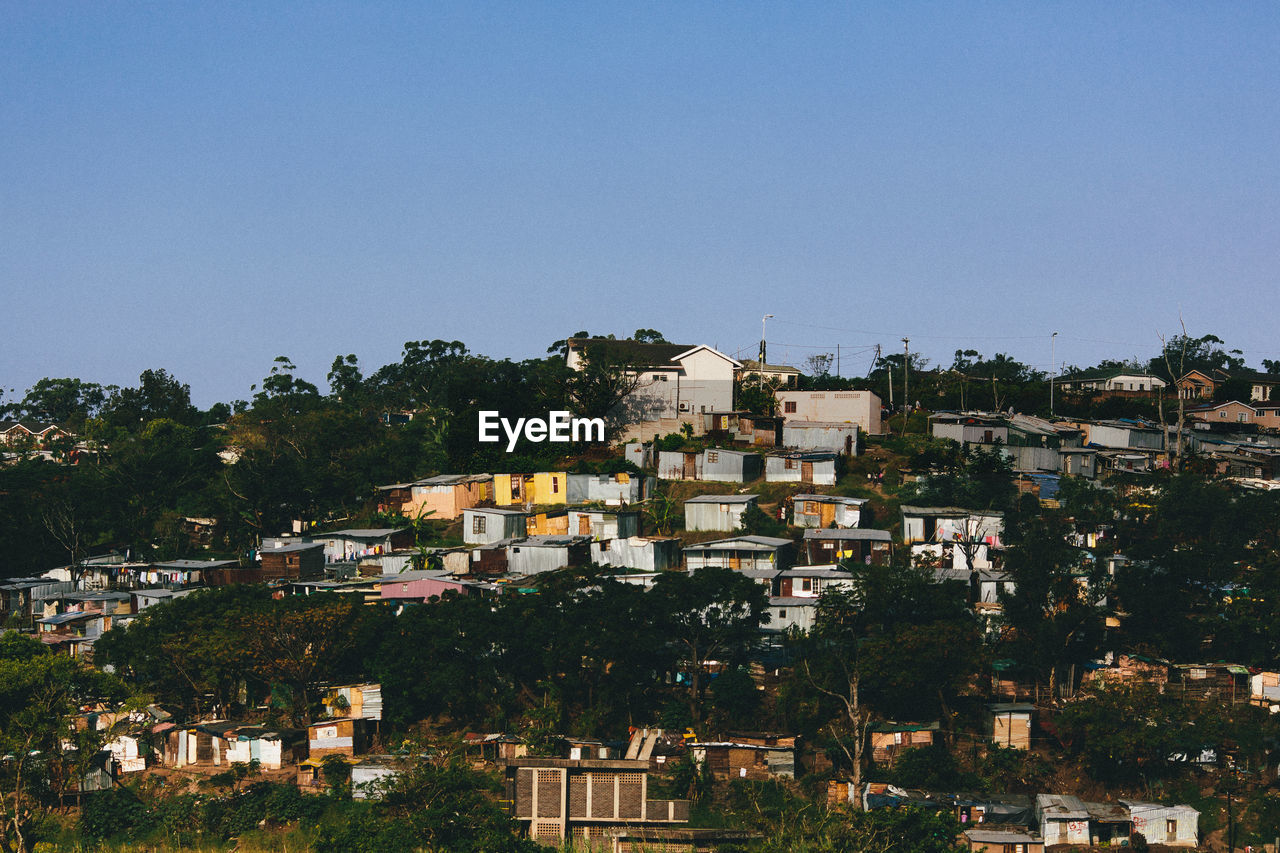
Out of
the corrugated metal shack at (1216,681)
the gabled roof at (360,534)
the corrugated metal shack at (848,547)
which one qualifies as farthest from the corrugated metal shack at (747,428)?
the corrugated metal shack at (1216,681)

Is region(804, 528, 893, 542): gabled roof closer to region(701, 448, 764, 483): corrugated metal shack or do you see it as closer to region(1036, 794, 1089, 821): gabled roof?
region(701, 448, 764, 483): corrugated metal shack

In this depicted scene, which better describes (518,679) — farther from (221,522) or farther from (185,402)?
(185,402)

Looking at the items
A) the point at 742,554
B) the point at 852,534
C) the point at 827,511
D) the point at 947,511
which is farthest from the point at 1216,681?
the point at 827,511

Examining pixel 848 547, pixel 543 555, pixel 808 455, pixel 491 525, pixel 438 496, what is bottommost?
pixel 543 555

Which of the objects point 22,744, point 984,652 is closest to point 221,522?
point 22,744

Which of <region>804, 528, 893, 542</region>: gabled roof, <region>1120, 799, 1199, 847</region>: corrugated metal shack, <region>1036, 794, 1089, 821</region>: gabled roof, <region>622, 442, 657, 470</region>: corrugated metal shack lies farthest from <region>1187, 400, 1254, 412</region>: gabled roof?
<region>1036, 794, 1089, 821</region>: gabled roof

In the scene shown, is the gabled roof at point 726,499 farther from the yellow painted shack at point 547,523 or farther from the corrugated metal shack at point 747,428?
the corrugated metal shack at point 747,428

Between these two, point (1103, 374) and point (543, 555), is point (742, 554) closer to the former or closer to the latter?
point (543, 555)
